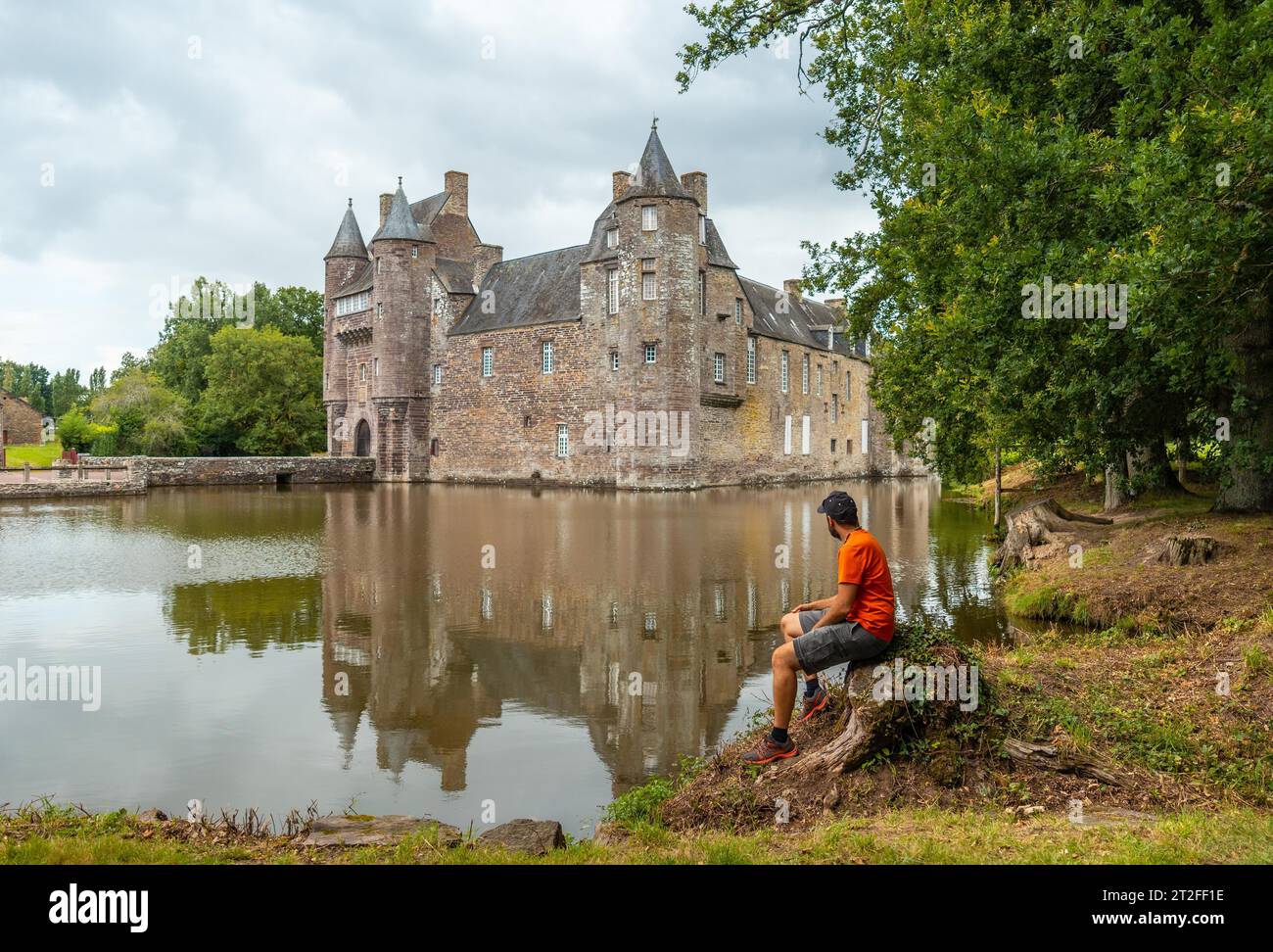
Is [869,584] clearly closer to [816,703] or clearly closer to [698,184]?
[816,703]

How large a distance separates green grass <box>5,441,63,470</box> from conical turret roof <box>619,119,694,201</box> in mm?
42452

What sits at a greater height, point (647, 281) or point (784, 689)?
point (647, 281)

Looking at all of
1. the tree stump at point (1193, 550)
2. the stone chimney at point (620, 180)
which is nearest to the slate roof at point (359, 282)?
the stone chimney at point (620, 180)

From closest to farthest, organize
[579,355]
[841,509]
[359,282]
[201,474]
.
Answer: [841,509], [201,474], [579,355], [359,282]

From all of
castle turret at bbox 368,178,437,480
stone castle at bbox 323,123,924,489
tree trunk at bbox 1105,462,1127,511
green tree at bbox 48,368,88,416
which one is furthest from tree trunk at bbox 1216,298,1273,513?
green tree at bbox 48,368,88,416

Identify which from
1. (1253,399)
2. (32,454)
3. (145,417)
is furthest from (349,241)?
(1253,399)

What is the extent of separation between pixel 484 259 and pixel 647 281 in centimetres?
1510

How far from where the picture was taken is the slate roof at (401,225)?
46469 mm

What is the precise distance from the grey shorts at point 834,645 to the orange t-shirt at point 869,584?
6cm

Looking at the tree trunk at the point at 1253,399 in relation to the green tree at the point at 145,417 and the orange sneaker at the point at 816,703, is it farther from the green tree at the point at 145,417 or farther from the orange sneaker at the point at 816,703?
the green tree at the point at 145,417

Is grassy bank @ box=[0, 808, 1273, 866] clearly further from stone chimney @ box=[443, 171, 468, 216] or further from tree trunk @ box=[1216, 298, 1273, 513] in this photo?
stone chimney @ box=[443, 171, 468, 216]

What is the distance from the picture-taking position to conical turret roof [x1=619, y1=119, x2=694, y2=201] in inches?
1531

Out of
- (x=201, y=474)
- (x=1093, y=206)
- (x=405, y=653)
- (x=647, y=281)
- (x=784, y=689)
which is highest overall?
Result: (x=647, y=281)

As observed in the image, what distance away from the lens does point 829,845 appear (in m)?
4.26
